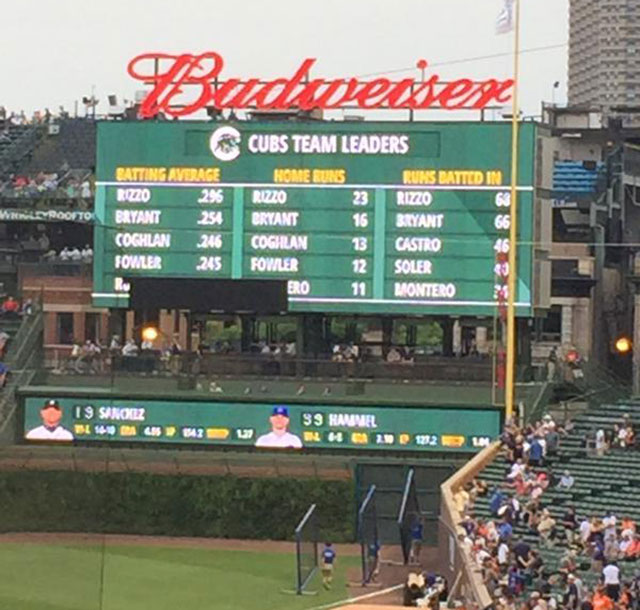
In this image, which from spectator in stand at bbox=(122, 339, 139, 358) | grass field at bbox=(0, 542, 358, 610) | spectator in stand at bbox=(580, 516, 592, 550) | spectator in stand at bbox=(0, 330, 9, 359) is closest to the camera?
spectator in stand at bbox=(580, 516, 592, 550)

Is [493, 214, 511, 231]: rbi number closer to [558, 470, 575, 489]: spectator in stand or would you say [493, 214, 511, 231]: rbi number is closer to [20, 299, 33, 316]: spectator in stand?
[558, 470, 575, 489]: spectator in stand

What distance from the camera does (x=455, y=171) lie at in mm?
29875

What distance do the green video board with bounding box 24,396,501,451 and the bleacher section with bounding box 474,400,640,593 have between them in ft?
7.67

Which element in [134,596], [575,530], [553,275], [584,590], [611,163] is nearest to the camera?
[584,590]

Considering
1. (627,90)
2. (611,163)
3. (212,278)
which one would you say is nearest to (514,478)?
(212,278)

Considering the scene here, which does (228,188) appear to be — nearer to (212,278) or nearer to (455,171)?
(212,278)

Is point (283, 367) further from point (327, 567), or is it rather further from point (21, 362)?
point (327, 567)

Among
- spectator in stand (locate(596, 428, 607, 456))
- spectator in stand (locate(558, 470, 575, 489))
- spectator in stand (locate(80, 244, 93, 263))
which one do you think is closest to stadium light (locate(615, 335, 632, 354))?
spectator in stand (locate(80, 244, 93, 263))

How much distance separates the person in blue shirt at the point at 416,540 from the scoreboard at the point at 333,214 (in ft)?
12.4

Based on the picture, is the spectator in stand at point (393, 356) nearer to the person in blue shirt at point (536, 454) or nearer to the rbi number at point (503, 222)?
the rbi number at point (503, 222)

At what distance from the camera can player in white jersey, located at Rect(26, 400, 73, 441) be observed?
30188 mm

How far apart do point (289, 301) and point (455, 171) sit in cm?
358

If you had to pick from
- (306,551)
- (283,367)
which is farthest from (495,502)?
(283,367)

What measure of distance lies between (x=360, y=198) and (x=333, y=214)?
0.54 meters
